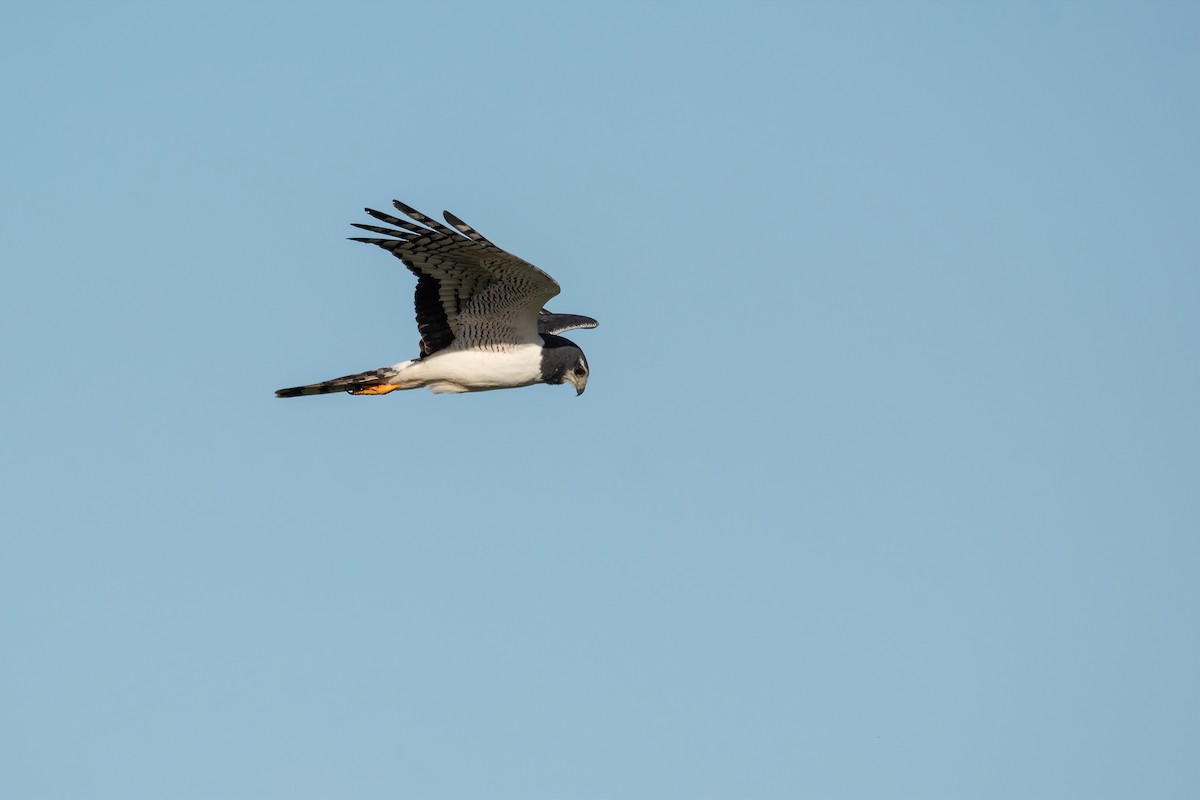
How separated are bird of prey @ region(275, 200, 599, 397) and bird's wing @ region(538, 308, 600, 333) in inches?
6.0

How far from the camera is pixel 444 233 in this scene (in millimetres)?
14219

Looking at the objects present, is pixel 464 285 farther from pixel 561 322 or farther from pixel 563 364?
pixel 561 322

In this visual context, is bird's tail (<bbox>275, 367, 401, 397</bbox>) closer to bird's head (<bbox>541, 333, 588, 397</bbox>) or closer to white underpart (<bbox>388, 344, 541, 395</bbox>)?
white underpart (<bbox>388, 344, 541, 395</bbox>)

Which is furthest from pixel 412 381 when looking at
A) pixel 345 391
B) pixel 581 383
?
pixel 581 383

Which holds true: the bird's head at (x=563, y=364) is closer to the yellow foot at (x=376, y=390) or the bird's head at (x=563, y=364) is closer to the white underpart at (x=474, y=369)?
the white underpart at (x=474, y=369)

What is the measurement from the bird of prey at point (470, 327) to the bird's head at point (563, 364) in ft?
0.04

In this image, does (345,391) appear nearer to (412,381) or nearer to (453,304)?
(412,381)

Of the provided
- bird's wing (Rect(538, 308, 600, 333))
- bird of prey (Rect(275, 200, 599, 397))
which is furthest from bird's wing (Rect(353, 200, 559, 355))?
bird's wing (Rect(538, 308, 600, 333))

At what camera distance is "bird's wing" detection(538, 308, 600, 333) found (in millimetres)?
17516

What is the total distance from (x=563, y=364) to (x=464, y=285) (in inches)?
66.5

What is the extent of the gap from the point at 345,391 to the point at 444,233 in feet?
10.2

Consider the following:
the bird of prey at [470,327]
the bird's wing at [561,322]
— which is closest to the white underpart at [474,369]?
the bird of prey at [470,327]

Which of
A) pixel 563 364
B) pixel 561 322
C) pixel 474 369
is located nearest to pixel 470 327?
pixel 474 369

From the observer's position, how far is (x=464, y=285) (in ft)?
50.4
